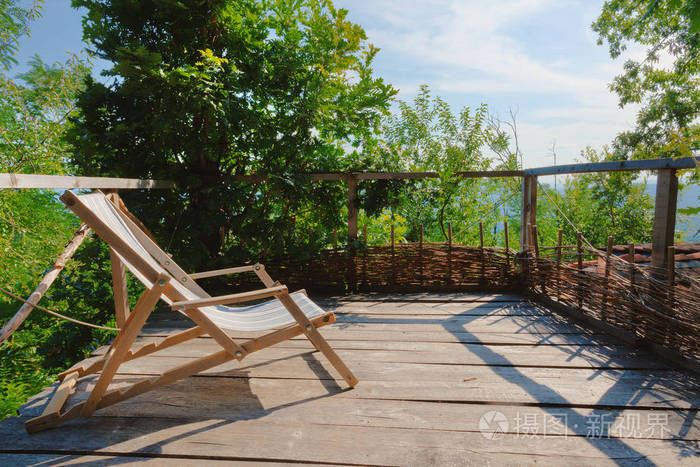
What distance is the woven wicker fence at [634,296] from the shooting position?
6.63ft

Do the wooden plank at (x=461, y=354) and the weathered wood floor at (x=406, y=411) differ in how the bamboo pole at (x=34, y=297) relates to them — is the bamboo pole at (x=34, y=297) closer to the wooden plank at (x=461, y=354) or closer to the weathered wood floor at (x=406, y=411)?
the weathered wood floor at (x=406, y=411)

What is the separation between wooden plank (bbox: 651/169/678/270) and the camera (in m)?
2.14

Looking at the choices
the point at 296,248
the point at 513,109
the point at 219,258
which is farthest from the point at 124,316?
the point at 513,109

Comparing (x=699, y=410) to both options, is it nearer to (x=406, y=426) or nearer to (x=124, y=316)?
(x=406, y=426)

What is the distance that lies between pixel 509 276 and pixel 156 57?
3.52 meters

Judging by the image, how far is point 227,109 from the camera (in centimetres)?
310

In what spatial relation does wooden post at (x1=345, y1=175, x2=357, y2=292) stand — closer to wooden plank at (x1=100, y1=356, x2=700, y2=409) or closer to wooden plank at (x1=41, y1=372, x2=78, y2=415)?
wooden plank at (x1=100, y1=356, x2=700, y2=409)

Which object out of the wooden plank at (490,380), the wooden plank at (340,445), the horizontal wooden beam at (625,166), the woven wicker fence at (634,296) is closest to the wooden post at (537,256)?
the woven wicker fence at (634,296)

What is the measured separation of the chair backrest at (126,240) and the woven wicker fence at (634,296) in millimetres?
2526

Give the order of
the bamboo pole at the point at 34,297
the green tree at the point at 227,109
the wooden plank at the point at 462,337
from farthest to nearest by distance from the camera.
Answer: the green tree at the point at 227,109 < the wooden plank at the point at 462,337 < the bamboo pole at the point at 34,297

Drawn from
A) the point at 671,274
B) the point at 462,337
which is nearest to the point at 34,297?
the point at 462,337

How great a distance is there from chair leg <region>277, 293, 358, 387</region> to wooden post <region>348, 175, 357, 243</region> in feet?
6.31

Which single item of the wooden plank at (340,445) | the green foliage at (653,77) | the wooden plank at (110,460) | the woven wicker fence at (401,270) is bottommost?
the wooden plank at (110,460)

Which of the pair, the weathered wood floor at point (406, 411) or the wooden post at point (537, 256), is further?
the wooden post at point (537, 256)
